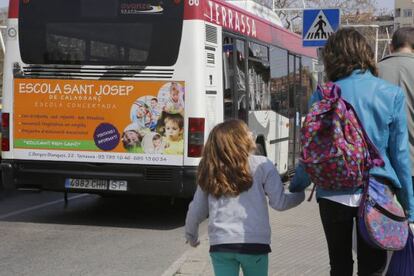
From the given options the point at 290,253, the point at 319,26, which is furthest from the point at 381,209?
the point at 319,26

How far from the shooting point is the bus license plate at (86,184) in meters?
8.27

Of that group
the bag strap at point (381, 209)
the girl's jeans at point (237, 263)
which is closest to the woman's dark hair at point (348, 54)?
the bag strap at point (381, 209)

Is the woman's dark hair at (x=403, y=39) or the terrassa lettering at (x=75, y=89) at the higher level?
the woman's dark hair at (x=403, y=39)

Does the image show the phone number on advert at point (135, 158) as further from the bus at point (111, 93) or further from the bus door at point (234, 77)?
the bus door at point (234, 77)

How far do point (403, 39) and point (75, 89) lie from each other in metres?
5.09

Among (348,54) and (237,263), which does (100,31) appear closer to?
(348,54)

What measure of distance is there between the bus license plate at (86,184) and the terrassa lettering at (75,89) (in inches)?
43.0

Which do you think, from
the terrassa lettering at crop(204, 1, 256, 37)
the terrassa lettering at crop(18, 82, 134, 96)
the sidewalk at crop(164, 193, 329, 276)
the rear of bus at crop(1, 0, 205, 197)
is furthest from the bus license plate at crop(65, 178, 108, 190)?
the terrassa lettering at crop(204, 1, 256, 37)

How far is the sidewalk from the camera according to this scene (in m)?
5.73

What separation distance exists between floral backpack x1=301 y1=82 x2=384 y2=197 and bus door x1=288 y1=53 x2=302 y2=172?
9487mm

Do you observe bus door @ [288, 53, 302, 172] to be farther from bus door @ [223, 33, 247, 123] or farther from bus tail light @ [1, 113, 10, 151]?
bus tail light @ [1, 113, 10, 151]

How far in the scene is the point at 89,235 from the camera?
793cm

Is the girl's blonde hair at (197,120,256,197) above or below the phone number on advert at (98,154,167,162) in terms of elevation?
above

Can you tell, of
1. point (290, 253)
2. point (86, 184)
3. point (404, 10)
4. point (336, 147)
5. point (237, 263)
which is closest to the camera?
point (336, 147)
